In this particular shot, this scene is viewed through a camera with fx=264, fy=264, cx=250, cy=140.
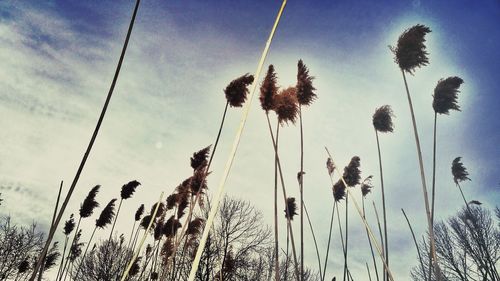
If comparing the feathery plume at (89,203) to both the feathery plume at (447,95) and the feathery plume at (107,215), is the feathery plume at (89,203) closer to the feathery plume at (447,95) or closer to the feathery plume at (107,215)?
the feathery plume at (107,215)

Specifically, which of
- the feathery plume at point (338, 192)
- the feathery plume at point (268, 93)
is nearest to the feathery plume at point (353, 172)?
the feathery plume at point (338, 192)

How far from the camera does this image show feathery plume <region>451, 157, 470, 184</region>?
7.08 metres

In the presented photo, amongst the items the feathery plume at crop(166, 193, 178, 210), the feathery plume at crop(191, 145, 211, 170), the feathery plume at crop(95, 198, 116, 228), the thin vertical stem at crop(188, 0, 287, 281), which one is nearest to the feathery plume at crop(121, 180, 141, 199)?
the feathery plume at crop(95, 198, 116, 228)

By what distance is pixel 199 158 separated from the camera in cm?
430

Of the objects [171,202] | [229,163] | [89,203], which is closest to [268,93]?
[229,163]

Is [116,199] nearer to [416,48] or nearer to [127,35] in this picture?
[127,35]

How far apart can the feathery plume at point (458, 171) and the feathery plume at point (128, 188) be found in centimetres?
840

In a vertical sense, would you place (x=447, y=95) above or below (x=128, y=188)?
above

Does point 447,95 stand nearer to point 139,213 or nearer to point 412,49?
point 412,49

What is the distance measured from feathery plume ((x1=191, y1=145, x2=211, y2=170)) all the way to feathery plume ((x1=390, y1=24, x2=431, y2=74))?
322 cm

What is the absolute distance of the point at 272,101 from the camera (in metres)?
3.80

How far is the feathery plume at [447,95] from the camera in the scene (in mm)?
4230

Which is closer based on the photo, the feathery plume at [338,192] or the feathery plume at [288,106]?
the feathery plume at [288,106]

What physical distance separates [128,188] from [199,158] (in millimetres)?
3535
